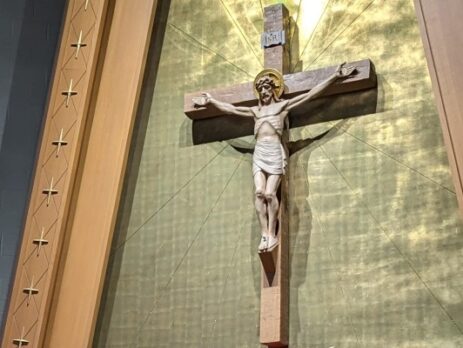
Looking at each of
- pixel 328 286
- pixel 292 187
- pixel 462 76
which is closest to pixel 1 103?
pixel 292 187

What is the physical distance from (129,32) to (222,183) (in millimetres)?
867

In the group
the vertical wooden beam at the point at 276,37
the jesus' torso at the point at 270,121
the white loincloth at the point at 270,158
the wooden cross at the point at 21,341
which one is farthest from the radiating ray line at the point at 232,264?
the wooden cross at the point at 21,341

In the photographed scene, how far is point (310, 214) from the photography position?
3580 mm

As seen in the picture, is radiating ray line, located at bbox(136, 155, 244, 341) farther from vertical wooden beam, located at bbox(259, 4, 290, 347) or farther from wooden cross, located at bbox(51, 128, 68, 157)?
wooden cross, located at bbox(51, 128, 68, 157)

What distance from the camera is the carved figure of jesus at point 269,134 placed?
3.52m

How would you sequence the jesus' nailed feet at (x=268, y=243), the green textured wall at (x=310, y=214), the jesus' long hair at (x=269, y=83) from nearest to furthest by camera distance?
the green textured wall at (x=310, y=214), the jesus' nailed feet at (x=268, y=243), the jesus' long hair at (x=269, y=83)

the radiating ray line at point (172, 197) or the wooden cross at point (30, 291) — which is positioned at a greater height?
the radiating ray line at point (172, 197)

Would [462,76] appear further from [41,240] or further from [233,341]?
[41,240]

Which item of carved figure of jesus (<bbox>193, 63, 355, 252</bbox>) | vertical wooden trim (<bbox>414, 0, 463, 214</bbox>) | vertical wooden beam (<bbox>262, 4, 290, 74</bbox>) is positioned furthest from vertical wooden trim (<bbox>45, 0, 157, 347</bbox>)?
vertical wooden trim (<bbox>414, 0, 463, 214</bbox>)

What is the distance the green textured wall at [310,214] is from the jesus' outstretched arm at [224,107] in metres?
0.16

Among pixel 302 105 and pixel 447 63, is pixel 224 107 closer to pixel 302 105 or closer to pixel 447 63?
pixel 302 105

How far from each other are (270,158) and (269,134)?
11 centimetres

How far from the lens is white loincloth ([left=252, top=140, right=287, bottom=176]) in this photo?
11.7ft

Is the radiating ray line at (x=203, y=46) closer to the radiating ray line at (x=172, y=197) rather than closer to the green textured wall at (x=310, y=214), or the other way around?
the green textured wall at (x=310, y=214)
